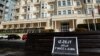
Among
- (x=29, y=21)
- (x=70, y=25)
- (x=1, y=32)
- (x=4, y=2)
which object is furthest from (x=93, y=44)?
(x=4, y=2)

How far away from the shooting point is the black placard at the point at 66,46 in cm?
568

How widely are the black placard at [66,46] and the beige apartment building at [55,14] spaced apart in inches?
1290

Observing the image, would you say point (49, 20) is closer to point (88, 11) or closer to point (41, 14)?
point (41, 14)

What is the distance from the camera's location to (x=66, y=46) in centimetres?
573

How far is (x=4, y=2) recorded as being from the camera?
242 ft

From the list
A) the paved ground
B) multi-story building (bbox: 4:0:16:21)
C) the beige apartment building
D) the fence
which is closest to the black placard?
the fence

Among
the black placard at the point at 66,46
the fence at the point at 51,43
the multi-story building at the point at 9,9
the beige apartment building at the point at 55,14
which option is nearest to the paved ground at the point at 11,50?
the fence at the point at 51,43

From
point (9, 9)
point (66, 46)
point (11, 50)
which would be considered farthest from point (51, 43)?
point (9, 9)

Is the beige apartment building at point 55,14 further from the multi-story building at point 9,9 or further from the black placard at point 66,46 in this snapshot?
the black placard at point 66,46

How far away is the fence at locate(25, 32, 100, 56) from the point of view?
19.0ft

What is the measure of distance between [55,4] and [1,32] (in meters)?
20.0

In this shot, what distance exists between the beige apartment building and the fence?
32.3 metres

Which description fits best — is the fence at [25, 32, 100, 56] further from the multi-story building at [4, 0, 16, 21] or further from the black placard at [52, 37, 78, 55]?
the multi-story building at [4, 0, 16, 21]

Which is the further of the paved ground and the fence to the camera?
the paved ground
